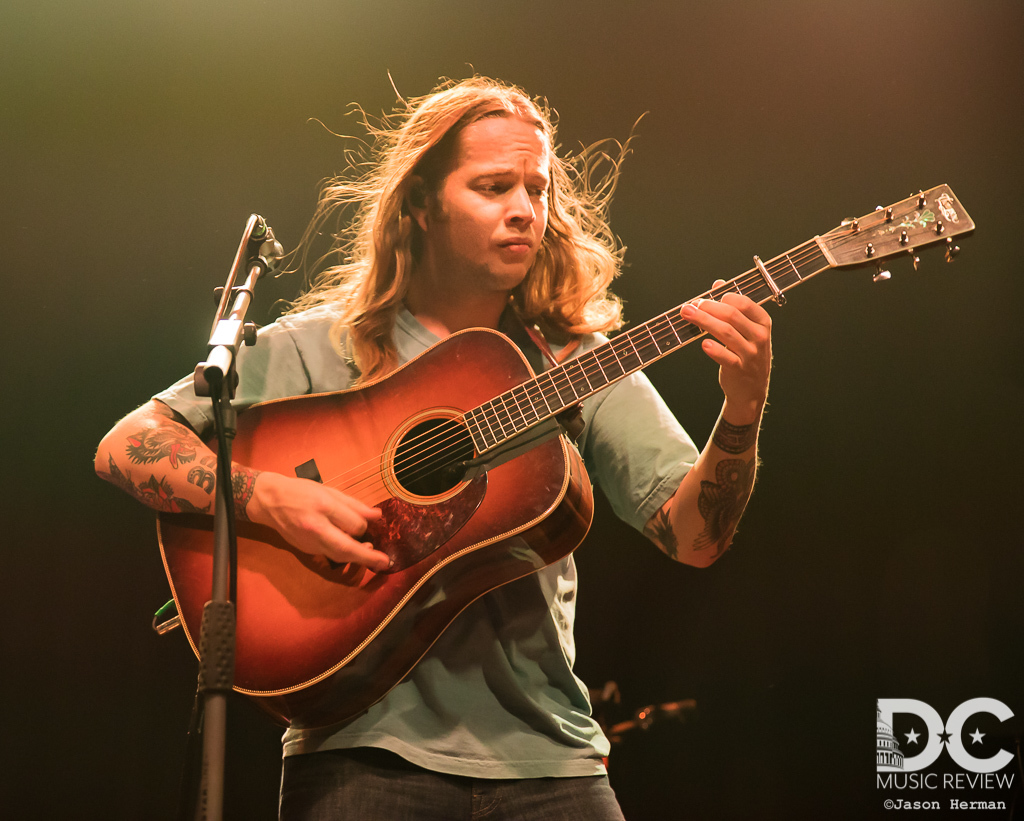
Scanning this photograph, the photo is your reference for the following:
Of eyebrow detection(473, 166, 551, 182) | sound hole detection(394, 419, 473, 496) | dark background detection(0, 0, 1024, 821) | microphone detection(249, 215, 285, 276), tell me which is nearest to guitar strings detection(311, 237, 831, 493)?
sound hole detection(394, 419, 473, 496)

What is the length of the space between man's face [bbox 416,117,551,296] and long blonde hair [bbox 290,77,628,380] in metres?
0.06

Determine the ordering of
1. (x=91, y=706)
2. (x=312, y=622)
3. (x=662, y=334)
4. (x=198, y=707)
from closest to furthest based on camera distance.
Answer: (x=198, y=707) < (x=312, y=622) < (x=662, y=334) < (x=91, y=706)

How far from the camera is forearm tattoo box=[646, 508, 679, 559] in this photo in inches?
75.5

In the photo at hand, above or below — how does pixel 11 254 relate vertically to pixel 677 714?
above

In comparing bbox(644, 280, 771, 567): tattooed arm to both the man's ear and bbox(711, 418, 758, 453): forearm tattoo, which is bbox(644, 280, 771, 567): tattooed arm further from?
A: the man's ear

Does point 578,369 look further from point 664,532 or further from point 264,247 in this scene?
point 264,247

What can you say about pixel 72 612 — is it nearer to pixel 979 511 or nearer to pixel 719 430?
pixel 719 430

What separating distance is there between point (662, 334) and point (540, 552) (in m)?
0.55

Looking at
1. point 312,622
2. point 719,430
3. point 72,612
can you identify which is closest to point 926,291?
point 719,430

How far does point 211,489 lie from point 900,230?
162 cm

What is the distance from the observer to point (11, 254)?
2557 millimetres

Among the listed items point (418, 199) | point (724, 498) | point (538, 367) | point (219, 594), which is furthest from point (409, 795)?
point (418, 199)

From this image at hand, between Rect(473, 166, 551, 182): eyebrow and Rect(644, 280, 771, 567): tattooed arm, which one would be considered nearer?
Rect(644, 280, 771, 567): tattooed arm

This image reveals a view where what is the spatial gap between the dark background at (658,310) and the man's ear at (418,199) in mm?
491
